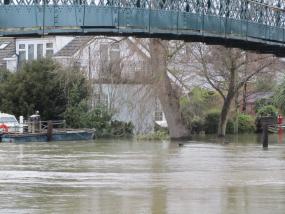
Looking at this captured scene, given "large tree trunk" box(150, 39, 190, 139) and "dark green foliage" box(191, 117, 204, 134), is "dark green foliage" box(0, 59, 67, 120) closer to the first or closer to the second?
"large tree trunk" box(150, 39, 190, 139)

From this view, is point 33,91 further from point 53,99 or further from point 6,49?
point 6,49

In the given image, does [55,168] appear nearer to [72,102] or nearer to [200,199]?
[200,199]

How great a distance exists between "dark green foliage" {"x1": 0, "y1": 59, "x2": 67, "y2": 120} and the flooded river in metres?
16.9

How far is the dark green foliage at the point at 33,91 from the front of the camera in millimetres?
60406

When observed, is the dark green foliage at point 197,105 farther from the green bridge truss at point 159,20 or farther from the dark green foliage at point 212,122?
the green bridge truss at point 159,20

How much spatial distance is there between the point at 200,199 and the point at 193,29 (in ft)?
42.9

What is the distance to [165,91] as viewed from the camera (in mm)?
55812

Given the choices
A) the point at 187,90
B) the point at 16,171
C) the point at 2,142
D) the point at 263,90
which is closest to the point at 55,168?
the point at 16,171

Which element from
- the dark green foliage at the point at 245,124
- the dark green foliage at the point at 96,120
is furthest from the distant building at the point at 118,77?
the dark green foliage at the point at 245,124

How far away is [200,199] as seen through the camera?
21500 millimetres

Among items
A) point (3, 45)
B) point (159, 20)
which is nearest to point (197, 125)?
point (3, 45)

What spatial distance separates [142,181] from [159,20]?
7692 millimetres

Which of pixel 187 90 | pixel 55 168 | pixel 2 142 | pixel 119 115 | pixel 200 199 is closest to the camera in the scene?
pixel 200 199

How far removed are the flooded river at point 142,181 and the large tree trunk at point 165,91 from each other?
10945 mm
